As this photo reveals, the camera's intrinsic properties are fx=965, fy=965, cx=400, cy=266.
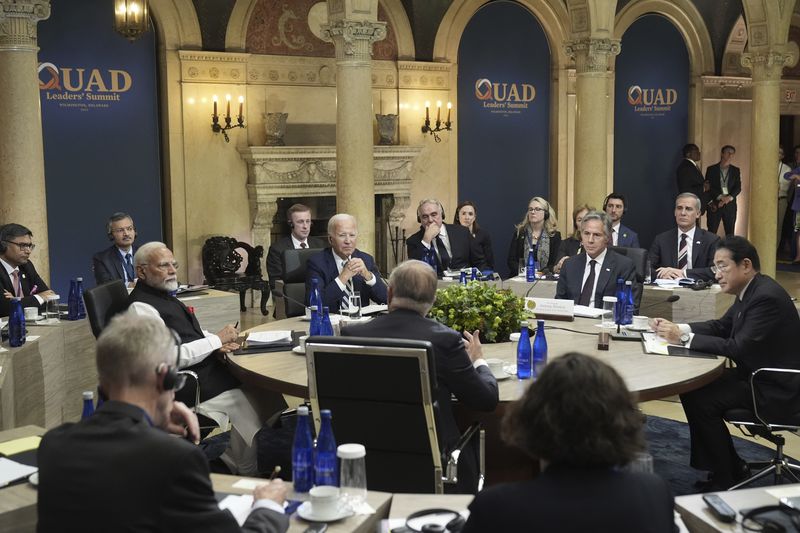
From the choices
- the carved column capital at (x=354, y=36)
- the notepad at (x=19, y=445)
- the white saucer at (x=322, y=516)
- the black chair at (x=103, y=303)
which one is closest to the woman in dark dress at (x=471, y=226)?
the carved column capital at (x=354, y=36)

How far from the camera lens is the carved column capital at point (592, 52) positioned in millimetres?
10766

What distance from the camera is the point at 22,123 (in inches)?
306

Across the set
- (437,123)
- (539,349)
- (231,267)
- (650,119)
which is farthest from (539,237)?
(650,119)

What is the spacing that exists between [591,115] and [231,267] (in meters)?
4.36

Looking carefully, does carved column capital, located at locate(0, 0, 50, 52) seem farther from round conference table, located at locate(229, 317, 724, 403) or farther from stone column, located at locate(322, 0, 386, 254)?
round conference table, located at locate(229, 317, 724, 403)

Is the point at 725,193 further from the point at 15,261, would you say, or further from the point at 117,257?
the point at 15,261

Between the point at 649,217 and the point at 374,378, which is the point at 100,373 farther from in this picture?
the point at 649,217

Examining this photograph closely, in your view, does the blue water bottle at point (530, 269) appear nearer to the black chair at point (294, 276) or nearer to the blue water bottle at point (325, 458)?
the black chair at point (294, 276)

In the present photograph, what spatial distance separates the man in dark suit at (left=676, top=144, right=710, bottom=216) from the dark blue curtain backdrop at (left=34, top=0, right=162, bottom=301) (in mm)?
7549

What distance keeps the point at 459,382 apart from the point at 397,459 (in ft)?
1.27

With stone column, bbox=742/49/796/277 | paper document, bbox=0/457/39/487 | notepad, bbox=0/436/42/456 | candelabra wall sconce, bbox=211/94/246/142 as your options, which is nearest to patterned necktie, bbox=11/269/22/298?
notepad, bbox=0/436/42/456

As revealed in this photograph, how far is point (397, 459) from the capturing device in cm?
375

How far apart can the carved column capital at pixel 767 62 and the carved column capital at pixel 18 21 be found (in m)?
8.43

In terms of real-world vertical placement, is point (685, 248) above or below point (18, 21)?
below
